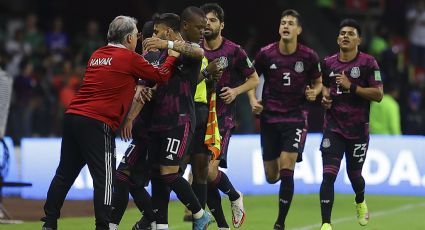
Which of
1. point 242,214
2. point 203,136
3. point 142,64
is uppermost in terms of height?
point 142,64

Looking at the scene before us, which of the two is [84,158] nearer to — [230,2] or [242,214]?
[242,214]

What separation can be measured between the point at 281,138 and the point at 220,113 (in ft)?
3.80

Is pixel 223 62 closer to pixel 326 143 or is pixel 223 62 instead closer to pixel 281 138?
pixel 281 138

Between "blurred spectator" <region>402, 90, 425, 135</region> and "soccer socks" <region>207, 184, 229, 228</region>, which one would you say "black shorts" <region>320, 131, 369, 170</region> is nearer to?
"soccer socks" <region>207, 184, 229, 228</region>

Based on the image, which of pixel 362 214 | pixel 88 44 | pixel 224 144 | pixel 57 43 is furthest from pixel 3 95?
pixel 57 43

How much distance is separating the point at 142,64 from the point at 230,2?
16.2 meters

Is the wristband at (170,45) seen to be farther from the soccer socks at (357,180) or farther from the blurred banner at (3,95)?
the blurred banner at (3,95)

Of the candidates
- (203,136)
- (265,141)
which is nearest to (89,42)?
(265,141)

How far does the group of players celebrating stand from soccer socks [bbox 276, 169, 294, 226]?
12 mm

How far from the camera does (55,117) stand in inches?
943

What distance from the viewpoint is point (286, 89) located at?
1479 centimetres

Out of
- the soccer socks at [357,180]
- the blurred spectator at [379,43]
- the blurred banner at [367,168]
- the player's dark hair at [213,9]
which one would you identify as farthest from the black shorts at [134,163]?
the blurred spectator at [379,43]

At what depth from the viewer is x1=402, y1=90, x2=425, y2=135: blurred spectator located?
83.3 ft

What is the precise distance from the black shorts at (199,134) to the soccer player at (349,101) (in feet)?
5.56
